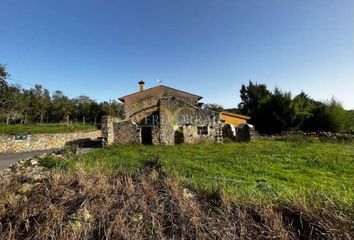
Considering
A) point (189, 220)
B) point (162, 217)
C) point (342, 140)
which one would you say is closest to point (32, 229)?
point (162, 217)

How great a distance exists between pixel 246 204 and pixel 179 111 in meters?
15.1

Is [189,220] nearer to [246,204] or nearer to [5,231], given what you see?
[246,204]

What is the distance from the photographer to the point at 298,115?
24.8 metres

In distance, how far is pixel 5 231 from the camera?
3410mm

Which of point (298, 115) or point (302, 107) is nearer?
point (298, 115)

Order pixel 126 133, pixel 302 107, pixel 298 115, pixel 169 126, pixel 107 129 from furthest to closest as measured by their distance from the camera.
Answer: pixel 302 107 < pixel 298 115 < pixel 169 126 < pixel 126 133 < pixel 107 129

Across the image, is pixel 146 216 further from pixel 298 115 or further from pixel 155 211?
pixel 298 115

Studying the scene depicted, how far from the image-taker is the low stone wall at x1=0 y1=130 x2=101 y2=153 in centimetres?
1672

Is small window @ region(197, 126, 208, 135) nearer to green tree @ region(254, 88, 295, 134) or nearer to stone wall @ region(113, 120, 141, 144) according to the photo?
stone wall @ region(113, 120, 141, 144)

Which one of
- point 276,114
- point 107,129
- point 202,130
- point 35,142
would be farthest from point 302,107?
point 35,142

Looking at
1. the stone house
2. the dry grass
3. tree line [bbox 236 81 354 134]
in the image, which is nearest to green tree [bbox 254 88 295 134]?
tree line [bbox 236 81 354 134]

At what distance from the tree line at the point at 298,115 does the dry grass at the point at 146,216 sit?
2345 centimetres

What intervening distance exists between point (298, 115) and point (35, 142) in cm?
2531

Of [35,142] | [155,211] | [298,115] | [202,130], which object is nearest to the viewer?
[155,211]
